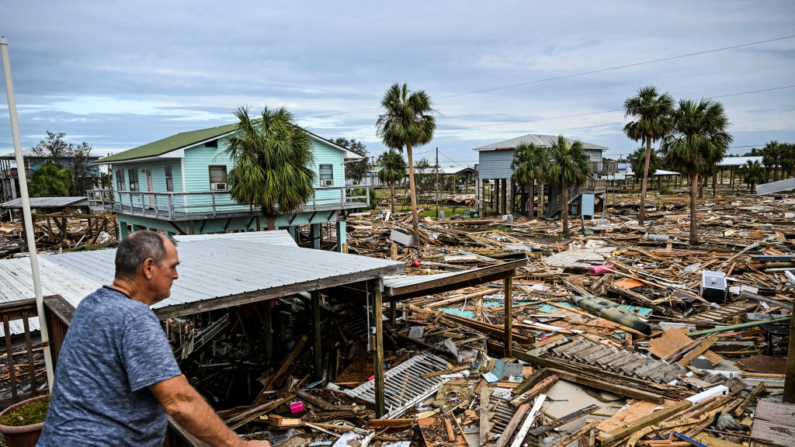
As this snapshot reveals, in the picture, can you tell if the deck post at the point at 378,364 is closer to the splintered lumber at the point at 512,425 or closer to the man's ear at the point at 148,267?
the splintered lumber at the point at 512,425

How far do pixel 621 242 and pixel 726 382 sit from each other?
1959 cm

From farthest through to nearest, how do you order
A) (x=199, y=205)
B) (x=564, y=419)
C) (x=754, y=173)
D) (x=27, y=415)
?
(x=754, y=173), (x=199, y=205), (x=564, y=419), (x=27, y=415)

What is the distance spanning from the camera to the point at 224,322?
12.7 m

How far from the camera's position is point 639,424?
288 inches

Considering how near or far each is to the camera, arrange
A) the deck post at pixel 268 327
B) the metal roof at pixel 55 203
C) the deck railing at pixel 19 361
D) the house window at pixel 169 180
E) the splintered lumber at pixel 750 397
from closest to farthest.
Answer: the deck railing at pixel 19 361, the splintered lumber at pixel 750 397, the deck post at pixel 268 327, the house window at pixel 169 180, the metal roof at pixel 55 203

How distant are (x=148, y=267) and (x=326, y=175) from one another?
24.0 meters

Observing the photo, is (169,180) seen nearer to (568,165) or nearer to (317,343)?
(317,343)

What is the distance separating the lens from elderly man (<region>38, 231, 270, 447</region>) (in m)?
2.06

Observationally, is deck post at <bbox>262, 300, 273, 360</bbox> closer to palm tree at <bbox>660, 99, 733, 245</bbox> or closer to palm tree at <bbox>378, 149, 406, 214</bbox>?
palm tree at <bbox>660, 99, 733, 245</bbox>

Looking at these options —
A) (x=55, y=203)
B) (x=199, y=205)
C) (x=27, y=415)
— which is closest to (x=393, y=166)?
(x=55, y=203)

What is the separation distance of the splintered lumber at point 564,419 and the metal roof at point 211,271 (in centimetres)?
349

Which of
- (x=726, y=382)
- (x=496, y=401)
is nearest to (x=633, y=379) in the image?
(x=726, y=382)

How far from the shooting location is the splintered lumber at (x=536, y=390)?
28.1ft

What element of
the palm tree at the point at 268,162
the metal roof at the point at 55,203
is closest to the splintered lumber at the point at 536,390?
the palm tree at the point at 268,162
